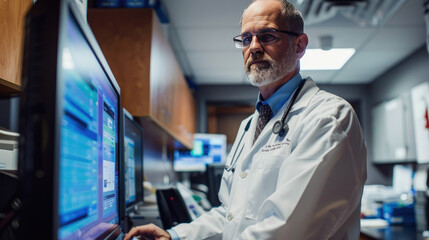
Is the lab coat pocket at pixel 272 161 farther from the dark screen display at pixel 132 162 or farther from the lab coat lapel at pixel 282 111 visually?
the dark screen display at pixel 132 162

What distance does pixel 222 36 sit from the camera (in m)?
3.46

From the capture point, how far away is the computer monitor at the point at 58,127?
442mm

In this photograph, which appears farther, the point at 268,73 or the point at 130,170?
the point at 130,170

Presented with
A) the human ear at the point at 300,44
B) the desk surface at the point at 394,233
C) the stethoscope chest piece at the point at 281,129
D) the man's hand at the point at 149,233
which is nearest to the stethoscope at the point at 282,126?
the stethoscope chest piece at the point at 281,129

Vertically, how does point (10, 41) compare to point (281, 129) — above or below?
above

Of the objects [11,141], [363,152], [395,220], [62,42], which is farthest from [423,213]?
[62,42]

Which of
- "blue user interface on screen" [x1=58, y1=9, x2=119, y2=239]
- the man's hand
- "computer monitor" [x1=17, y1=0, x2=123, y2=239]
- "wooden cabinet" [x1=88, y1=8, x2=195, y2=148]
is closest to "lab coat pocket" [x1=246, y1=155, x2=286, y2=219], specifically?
the man's hand

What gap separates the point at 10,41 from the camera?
1.02m

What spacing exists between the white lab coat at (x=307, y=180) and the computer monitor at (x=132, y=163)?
279 mm

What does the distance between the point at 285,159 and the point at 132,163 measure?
699 millimetres

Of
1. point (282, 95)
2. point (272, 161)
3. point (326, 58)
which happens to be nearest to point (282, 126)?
point (272, 161)

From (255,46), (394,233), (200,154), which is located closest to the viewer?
(255,46)

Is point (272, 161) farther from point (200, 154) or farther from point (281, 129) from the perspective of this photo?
point (200, 154)

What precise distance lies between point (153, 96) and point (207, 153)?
8.68ft
